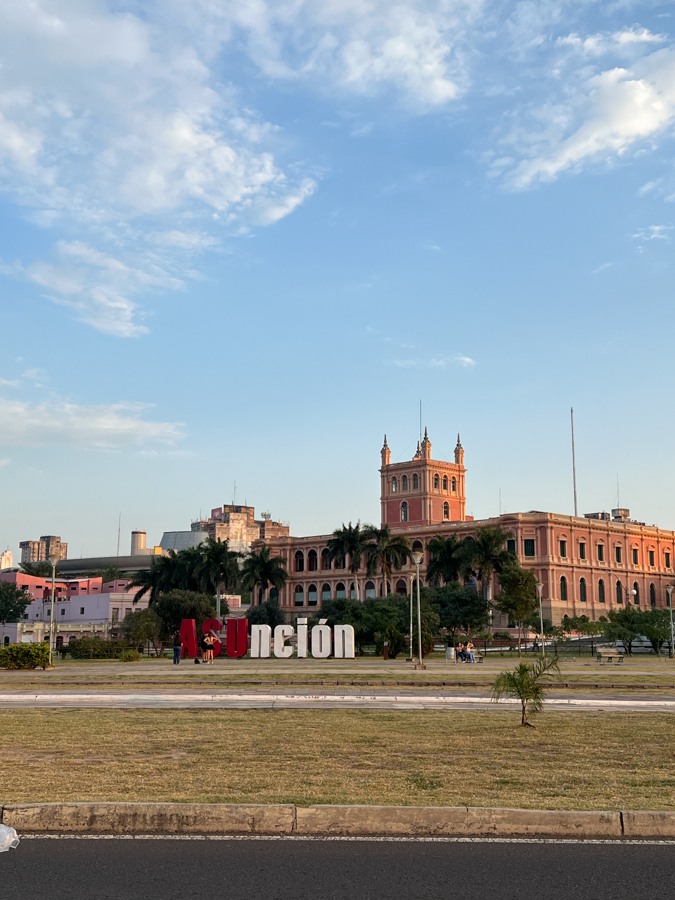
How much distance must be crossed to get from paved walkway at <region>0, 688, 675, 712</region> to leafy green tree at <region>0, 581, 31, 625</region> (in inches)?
3903

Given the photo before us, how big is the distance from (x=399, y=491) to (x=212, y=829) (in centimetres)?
11984

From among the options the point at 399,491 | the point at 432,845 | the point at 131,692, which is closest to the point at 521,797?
the point at 432,845

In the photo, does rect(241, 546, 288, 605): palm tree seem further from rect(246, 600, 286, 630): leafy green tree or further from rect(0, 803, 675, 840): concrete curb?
rect(0, 803, 675, 840): concrete curb

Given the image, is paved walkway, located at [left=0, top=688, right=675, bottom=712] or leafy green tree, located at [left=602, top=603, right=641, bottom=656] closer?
paved walkway, located at [left=0, top=688, right=675, bottom=712]

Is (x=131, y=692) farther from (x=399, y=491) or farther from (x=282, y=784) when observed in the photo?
→ (x=399, y=491)

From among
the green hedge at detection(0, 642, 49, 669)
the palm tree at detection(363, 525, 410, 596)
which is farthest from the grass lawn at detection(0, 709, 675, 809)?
the palm tree at detection(363, 525, 410, 596)

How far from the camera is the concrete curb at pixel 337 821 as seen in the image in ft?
25.8

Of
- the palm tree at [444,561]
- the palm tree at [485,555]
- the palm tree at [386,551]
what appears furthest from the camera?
the palm tree at [444,561]

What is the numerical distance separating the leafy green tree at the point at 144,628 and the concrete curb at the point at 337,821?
195 feet

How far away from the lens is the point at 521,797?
8719 mm

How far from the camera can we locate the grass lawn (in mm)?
8852

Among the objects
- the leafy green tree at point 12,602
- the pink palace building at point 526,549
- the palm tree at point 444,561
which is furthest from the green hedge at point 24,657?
the leafy green tree at point 12,602

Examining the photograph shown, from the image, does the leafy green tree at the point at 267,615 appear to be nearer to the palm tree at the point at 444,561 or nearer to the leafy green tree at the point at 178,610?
the leafy green tree at the point at 178,610

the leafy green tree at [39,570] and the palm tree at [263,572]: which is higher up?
the leafy green tree at [39,570]
